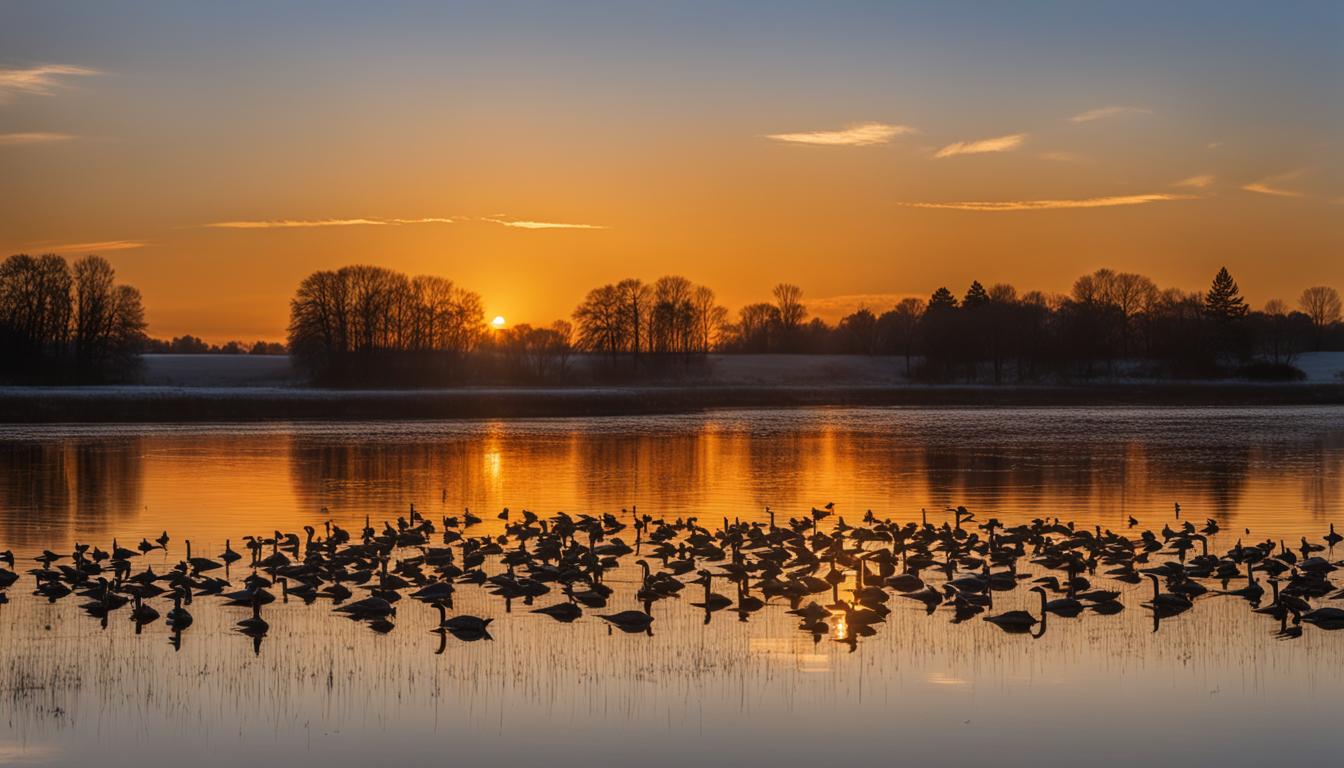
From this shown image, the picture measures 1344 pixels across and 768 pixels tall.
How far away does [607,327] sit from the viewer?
17600cm

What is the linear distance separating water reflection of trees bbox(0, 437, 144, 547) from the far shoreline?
79.3 feet

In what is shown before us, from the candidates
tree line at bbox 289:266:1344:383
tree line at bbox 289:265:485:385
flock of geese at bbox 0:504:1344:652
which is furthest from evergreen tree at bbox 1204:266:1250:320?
flock of geese at bbox 0:504:1344:652

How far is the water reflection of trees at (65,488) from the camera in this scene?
33.0 m

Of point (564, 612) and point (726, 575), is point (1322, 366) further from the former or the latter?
point (564, 612)

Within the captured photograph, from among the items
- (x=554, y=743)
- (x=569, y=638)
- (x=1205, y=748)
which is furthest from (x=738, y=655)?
(x=1205, y=748)

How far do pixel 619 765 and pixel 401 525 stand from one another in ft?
54.7

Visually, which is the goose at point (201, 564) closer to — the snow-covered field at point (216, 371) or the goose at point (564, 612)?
the goose at point (564, 612)

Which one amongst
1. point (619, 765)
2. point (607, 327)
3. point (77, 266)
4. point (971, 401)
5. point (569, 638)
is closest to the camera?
point (619, 765)

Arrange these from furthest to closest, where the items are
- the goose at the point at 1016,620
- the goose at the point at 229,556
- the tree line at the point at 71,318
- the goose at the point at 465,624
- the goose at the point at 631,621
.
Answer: the tree line at the point at 71,318, the goose at the point at 229,556, the goose at the point at 631,621, the goose at the point at 1016,620, the goose at the point at 465,624

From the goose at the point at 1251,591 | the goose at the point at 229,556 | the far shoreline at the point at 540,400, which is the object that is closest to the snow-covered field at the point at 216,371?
the far shoreline at the point at 540,400

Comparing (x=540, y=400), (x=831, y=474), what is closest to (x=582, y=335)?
(x=540, y=400)

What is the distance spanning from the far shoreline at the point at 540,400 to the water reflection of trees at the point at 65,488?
2416 cm

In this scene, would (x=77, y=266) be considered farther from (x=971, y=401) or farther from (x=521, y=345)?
(x=971, y=401)

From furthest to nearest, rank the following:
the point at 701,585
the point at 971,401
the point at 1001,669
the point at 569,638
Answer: the point at 971,401 → the point at 701,585 → the point at 569,638 → the point at 1001,669
